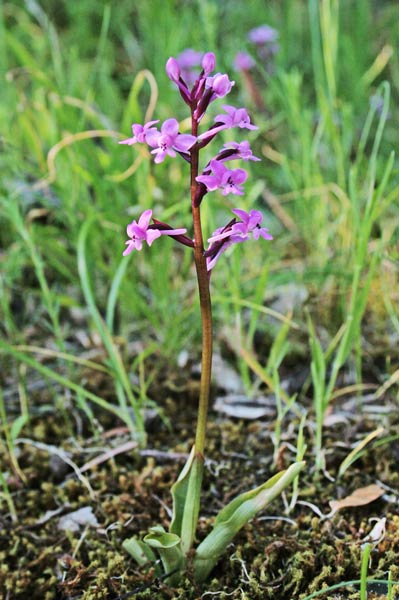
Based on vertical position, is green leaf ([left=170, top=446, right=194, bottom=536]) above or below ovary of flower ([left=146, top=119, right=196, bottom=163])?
below

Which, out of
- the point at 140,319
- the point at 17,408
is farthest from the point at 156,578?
the point at 140,319

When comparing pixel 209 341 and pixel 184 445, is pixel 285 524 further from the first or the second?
pixel 209 341

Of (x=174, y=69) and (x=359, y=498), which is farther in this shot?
(x=359, y=498)

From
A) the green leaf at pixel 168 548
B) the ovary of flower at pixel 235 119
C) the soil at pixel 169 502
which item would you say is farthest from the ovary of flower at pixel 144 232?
the soil at pixel 169 502

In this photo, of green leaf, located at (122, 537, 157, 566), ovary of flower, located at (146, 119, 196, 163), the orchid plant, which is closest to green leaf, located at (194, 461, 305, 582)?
the orchid plant

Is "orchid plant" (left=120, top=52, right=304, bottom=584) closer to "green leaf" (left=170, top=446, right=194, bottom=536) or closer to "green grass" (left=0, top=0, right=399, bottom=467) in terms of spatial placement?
"green leaf" (left=170, top=446, right=194, bottom=536)

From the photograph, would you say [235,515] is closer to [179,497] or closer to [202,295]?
[179,497]

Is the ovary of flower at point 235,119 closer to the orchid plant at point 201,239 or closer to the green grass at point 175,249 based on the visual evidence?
the orchid plant at point 201,239

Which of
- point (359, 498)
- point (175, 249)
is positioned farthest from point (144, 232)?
point (175, 249)
